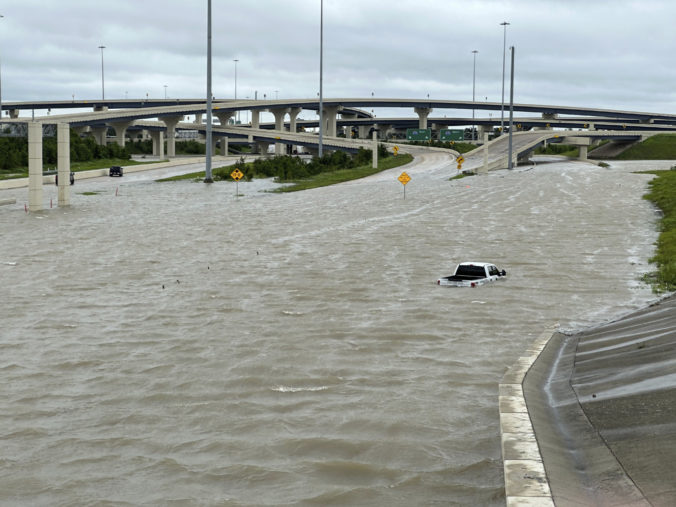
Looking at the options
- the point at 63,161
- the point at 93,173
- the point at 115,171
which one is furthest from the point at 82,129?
the point at 63,161

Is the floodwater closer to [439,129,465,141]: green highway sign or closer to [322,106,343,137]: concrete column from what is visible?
[439,129,465,141]: green highway sign

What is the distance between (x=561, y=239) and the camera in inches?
1609

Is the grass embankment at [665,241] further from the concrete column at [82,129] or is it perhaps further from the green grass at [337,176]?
the concrete column at [82,129]

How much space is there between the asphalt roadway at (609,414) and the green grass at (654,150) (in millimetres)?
135422

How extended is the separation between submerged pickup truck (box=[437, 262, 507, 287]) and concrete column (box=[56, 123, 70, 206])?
37.4m

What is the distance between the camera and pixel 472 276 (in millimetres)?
29016

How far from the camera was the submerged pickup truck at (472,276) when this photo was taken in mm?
28000

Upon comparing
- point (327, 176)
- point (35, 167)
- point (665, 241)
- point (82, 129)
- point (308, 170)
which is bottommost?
point (665, 241)

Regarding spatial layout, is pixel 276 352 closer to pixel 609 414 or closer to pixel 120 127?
pixel 609 414

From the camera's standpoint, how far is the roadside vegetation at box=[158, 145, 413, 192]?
3393 inches

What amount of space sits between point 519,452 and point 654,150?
14885cm

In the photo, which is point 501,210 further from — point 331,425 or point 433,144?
point 433,144

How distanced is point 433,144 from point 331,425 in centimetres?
14620

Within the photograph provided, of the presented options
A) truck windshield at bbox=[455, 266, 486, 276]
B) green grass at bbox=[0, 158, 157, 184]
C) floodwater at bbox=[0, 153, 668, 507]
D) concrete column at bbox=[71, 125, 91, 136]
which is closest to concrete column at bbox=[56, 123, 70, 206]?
floodwater at bbox=[0, 153, 668, 507]
